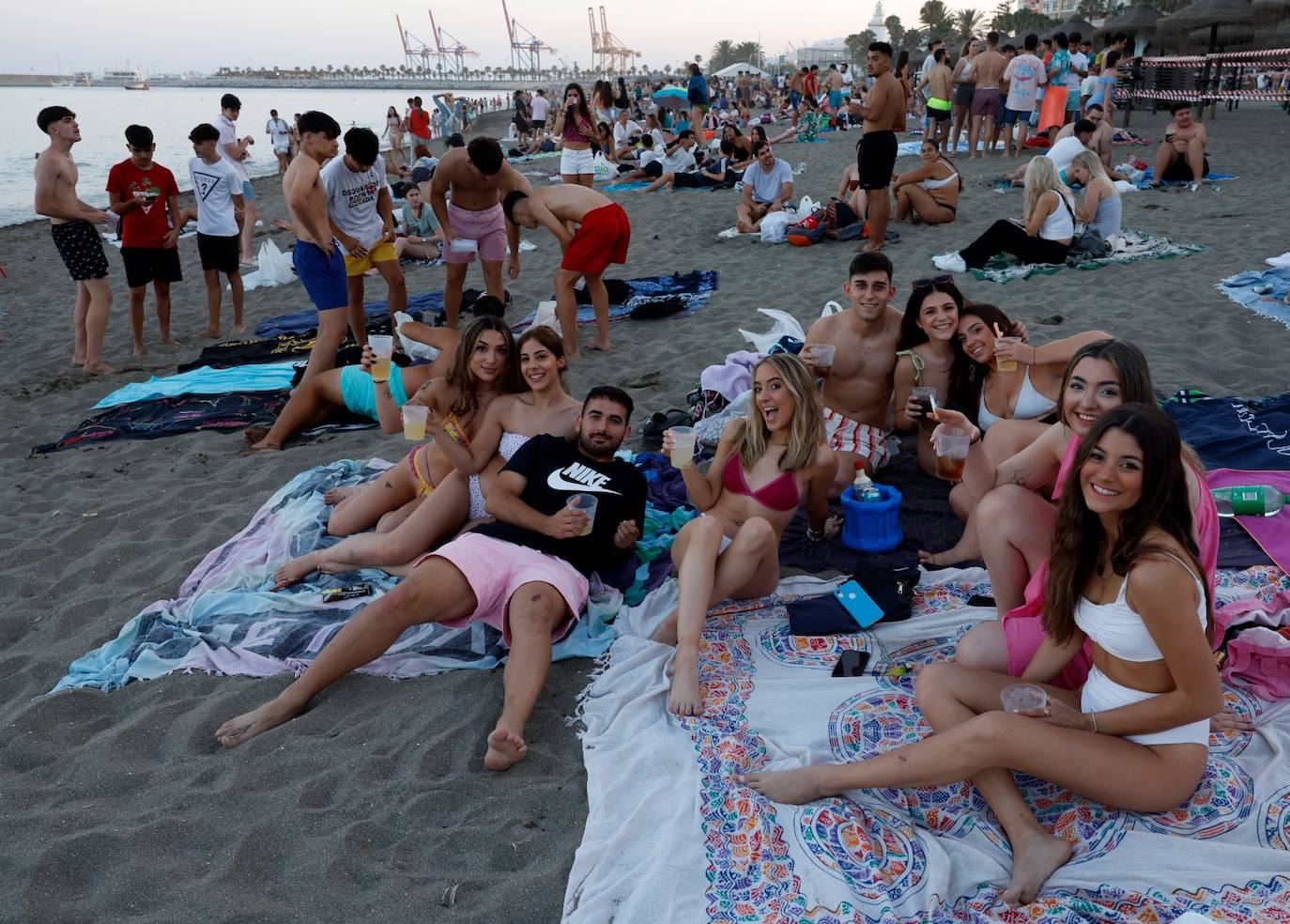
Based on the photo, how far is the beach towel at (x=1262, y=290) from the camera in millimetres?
6070

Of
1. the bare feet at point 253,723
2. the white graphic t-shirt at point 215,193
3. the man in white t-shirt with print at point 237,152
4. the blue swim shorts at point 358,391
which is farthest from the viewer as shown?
the man in white t-shirt with print at point 237,152

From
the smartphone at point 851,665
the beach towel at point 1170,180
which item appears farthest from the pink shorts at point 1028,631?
the beach towel at point 1170,180

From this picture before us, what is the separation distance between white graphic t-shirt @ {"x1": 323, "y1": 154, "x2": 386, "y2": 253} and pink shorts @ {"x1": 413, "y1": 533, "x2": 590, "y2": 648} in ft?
13.4

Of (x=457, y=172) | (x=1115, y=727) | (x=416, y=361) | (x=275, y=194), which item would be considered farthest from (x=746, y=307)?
(x=275, y=194)

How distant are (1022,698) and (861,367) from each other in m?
2.44

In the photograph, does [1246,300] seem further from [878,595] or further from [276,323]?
[276,323]

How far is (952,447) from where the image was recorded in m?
3.11

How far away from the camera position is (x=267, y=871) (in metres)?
2.30

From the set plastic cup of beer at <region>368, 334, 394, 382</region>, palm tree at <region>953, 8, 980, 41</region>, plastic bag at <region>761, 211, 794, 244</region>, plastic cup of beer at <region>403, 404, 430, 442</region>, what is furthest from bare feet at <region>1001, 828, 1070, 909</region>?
palm tree at <region>953, 8, 980, 41</region>

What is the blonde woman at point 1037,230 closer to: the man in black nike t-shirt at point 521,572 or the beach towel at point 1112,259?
the beach towel at point 1112,259

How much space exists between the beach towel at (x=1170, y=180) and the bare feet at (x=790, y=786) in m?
10.7

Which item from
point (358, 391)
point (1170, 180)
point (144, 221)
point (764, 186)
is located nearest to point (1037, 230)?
point (764, 186)

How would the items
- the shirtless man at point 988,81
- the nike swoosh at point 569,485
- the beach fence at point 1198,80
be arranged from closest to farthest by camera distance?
the nike swoosh at point 569,485 < the shirtless man at point 988,81 < the beach fence at point 1198,80

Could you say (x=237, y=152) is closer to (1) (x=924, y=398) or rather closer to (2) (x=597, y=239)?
(2) (x=597, y=239)
